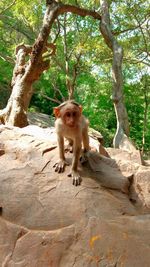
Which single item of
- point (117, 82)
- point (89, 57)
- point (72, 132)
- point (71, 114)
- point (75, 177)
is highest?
point (89, 57)

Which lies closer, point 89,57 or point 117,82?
point 117,82

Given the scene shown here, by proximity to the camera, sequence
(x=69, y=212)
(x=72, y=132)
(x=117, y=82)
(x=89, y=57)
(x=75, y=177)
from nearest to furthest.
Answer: (x=69, y=212) < (x=75, y=177) < (x=72, y=132) < (x=117, y=82) < (x=89, y=57)

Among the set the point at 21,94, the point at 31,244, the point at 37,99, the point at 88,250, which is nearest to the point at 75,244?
the point at 88,250

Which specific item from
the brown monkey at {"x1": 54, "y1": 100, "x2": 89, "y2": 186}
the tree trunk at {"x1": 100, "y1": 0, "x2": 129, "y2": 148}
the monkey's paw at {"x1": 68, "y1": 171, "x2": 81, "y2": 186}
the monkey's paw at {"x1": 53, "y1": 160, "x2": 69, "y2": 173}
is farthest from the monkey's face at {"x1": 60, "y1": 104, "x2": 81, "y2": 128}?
the tree trunk at {"x1": 100, "y1": 0, "x2": 129, "y2": 148}

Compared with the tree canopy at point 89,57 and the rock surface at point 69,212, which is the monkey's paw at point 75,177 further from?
the tree canopy at point 89,57

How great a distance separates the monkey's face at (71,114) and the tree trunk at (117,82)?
7.43m

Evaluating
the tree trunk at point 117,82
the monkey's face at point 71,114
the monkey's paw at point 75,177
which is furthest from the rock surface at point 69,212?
the tree trunk at point 117,82

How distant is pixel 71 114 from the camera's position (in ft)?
18.0

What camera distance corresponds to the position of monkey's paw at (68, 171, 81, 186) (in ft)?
17.5

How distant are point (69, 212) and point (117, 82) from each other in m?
9.86

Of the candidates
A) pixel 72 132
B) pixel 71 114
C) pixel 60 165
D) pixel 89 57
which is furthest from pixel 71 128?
pixel 89 57

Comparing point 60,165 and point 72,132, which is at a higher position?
point 72,132

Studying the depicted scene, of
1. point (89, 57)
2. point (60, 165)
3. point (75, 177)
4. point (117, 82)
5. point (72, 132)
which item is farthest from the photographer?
point (89, 57)

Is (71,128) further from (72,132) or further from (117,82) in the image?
(117,82)
